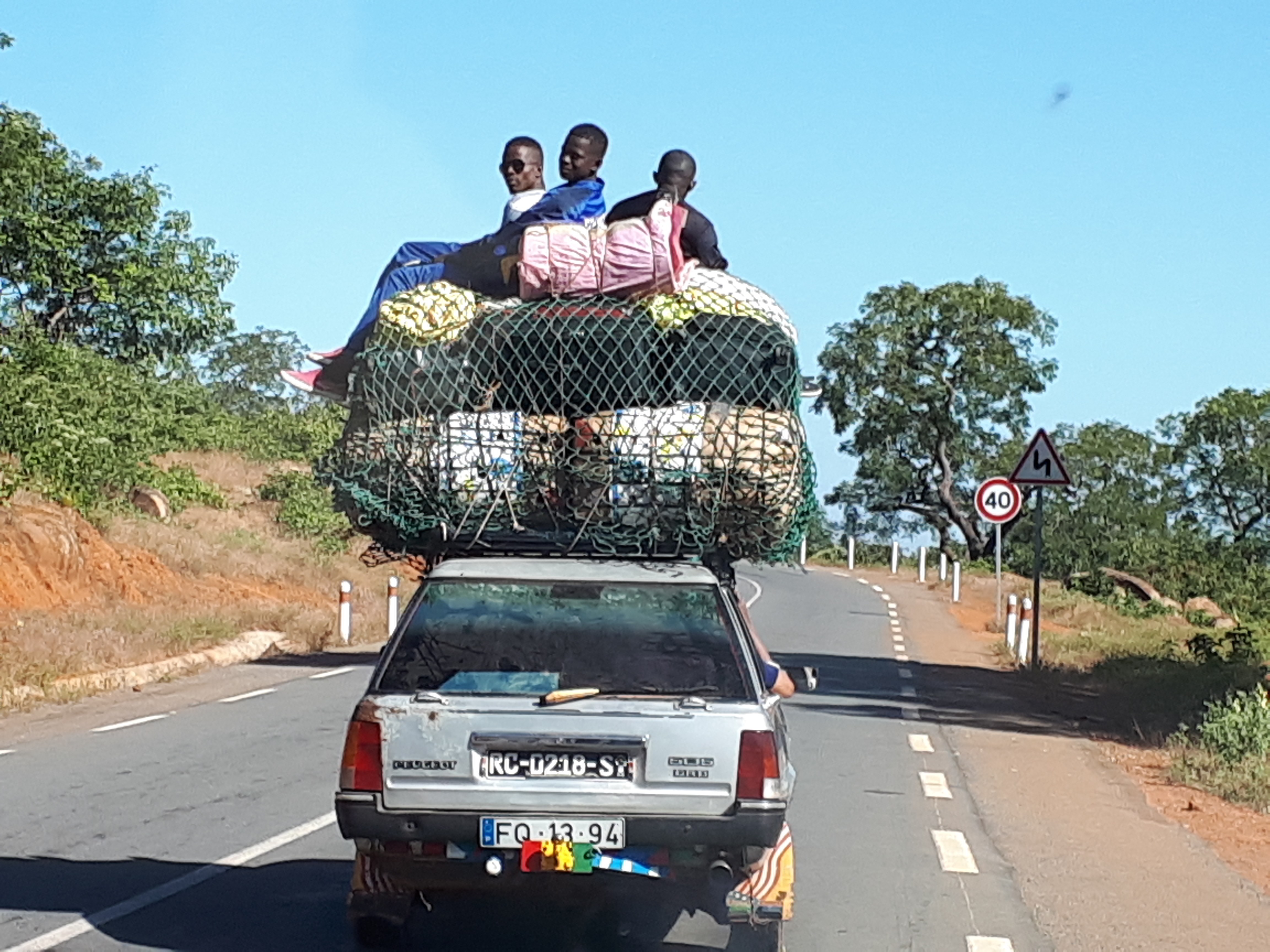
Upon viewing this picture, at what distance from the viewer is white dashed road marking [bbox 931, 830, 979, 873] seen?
877cm

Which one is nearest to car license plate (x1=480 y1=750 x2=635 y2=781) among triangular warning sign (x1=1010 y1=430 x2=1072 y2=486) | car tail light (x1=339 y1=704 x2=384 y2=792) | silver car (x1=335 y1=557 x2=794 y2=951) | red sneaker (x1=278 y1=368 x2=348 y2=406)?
silver car (x1=335 y1=557 x2=794 y2=951)

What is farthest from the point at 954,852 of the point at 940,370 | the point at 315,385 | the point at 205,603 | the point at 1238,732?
the point at 940,370

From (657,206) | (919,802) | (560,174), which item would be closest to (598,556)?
(657,206)

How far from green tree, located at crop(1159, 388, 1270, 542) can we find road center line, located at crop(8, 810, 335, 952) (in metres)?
51.9

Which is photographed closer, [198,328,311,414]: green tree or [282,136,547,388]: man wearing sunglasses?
[282,136,547,388]: man wearing sunglasses

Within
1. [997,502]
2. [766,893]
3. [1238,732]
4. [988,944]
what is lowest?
[988,944]

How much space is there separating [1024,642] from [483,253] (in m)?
17.3

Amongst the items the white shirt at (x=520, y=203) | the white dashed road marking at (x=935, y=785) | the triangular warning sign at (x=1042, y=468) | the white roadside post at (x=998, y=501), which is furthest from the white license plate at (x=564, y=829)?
the white roadside post at (x=998, y=501)

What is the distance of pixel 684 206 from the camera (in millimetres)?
7562

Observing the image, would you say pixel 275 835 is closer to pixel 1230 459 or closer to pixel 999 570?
pixel 999 570

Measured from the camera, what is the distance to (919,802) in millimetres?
10914

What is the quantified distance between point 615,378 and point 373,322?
3.88ft

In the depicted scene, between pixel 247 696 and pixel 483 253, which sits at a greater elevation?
pixel 483 253

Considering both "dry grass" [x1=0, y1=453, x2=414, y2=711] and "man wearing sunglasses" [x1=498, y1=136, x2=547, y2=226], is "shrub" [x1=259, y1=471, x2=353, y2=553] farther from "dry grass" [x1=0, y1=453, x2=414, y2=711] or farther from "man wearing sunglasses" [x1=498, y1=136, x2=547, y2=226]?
"man wearing sunglasses" [x1=498, y1=136, x2=547, y2=226]
